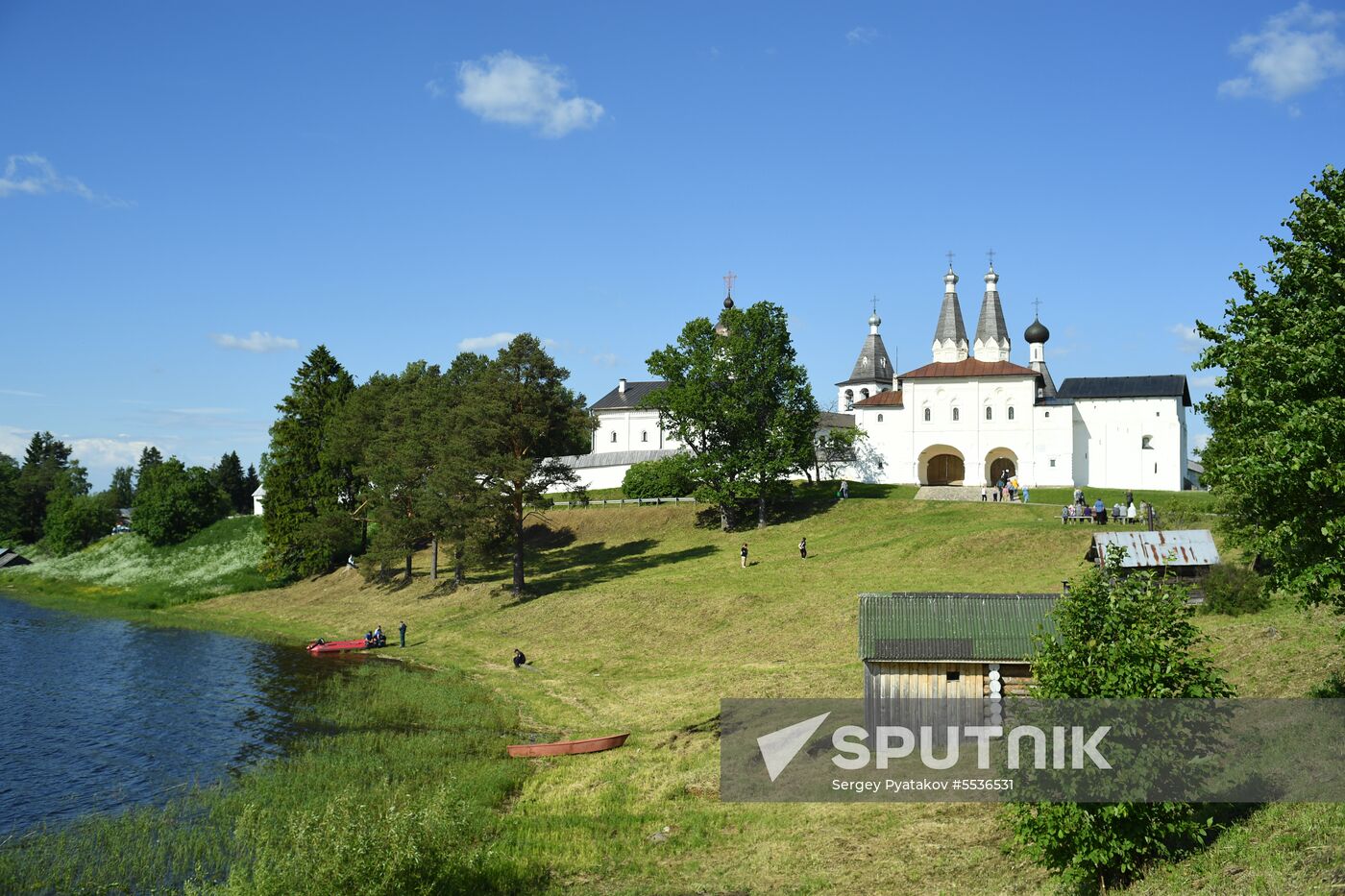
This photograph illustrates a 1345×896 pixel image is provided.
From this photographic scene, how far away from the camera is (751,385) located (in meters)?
65.3

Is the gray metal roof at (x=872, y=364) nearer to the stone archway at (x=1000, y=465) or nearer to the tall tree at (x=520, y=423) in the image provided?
the stone archway at (x=1000, y=465)

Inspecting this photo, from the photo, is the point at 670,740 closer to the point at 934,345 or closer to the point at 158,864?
the point at 158,864

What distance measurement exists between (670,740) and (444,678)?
48.1 ft

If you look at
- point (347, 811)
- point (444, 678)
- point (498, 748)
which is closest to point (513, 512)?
point (444, 678)

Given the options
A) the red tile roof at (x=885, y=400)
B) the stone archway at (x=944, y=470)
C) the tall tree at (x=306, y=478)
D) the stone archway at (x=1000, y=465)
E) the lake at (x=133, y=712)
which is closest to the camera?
the lake at (x=133, y=712)

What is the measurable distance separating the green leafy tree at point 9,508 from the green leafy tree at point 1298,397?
123m

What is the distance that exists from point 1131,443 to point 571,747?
58.2 m

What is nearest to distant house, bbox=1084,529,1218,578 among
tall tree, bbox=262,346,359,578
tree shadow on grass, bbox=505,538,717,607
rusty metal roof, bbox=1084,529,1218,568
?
rusty metal roof, bbox=1084,529,1218,568

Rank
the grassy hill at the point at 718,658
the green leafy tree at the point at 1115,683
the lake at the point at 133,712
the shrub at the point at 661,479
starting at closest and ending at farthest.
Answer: the green leafy tree at the point at 1115,683
the grassy hill at the point at 718,658
the lake at the point at 133,712
the shrub at the point at 661,479

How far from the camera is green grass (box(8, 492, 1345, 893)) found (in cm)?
1750

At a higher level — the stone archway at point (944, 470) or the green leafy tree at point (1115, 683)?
the stone archway at point (944, 470)

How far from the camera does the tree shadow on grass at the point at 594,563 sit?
5494cm

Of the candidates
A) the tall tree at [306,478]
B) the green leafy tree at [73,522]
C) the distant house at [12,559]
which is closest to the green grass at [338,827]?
the tall tree at [306,478]

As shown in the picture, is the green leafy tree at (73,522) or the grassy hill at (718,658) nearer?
the grassy hill at (718,658)
